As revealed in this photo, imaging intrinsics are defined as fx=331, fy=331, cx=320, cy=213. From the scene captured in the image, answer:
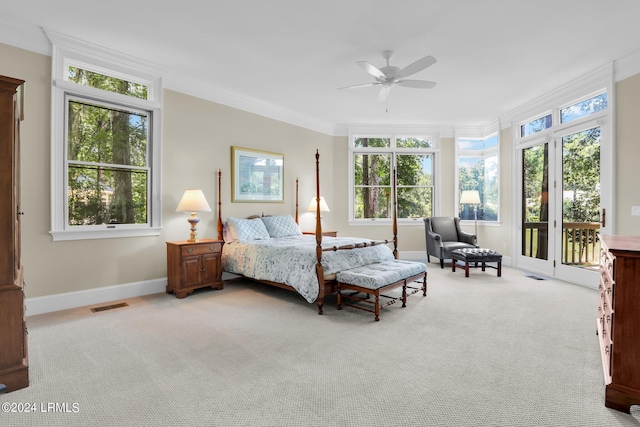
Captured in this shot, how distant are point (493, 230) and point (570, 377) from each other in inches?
207

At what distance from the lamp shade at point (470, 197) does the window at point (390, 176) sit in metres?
0.75

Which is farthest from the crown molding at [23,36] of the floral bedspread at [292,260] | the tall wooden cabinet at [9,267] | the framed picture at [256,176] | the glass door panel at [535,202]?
the glass door panel at [535,202]

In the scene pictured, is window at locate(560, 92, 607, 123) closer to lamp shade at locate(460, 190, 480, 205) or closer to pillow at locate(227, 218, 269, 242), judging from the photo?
lamp shade at locate(460, 190, 480, 205)

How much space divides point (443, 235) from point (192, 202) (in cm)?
484

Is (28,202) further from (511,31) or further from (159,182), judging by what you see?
(511,31)

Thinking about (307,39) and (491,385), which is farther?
(307,39)

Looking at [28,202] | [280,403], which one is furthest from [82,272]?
[280,403]

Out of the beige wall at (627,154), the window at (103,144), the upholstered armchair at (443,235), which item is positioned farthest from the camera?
the upholstered armchair at (443,235)

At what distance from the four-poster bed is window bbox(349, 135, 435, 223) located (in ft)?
8.30

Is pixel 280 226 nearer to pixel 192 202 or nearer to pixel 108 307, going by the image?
pixel 192 202

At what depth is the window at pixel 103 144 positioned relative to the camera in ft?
12.2

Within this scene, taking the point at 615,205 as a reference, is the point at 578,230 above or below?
below

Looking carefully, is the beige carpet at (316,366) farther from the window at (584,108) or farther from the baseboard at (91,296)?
the window at (584,108)

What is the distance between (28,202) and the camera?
353 cm
